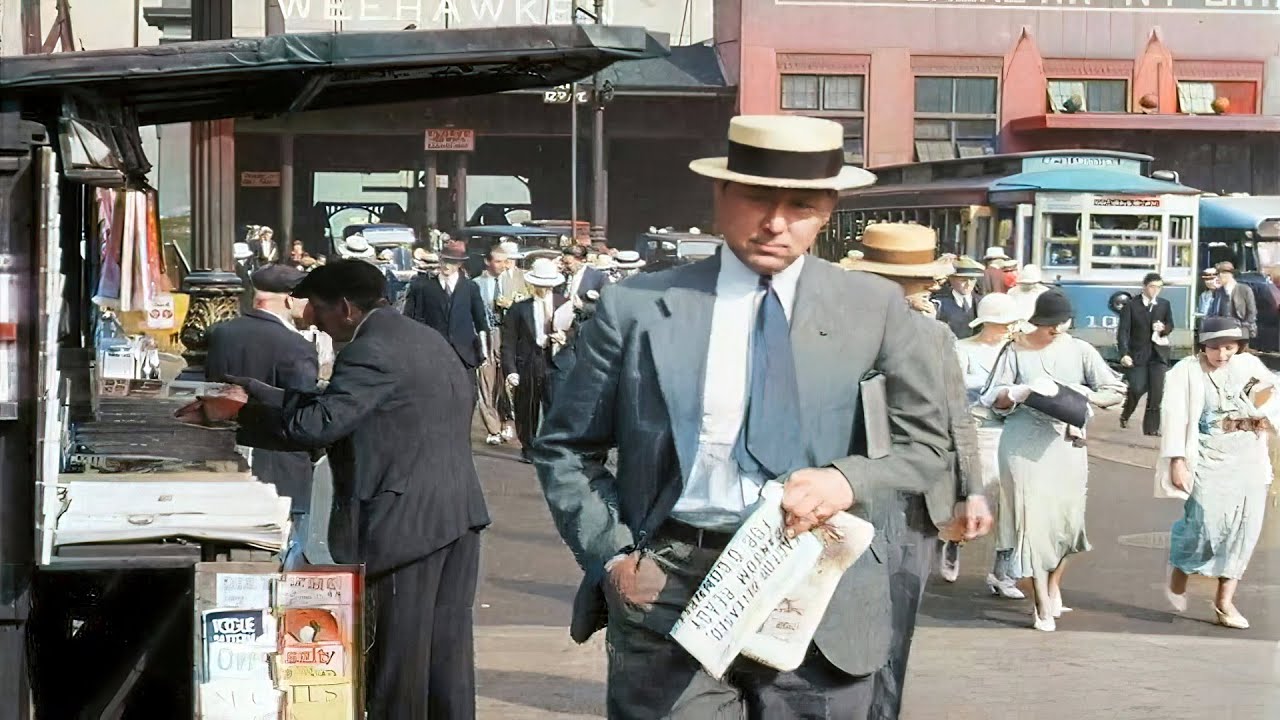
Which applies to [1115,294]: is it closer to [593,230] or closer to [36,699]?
[593,230]

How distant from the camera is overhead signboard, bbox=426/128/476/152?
3988 centimetres

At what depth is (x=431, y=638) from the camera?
6.25 metres

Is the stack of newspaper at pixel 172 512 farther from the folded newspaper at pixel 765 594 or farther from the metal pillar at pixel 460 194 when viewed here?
the metal pillar at pixel 460 194

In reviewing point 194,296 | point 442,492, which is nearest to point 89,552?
point 442,492

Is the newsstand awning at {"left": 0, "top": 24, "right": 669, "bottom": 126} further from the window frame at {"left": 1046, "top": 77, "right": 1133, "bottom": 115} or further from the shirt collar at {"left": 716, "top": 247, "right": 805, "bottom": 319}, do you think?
the window frame at {"left": 1046, "top": 77, "right": 1133, "bottom": 115}

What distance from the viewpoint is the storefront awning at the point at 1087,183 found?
26422mm

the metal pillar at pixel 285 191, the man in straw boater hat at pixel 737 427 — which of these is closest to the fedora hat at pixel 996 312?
the man in straw boater hat at pixel 737 427

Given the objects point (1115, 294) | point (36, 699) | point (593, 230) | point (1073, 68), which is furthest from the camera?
point (1073, 68)

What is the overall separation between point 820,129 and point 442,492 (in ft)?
7.48

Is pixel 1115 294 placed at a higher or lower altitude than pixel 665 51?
lower

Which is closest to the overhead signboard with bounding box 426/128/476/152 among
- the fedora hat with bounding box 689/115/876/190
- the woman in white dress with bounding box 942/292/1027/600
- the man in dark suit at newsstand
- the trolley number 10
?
the trolley number 10

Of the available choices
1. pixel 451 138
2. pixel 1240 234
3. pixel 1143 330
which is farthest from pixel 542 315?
pixel 451 138

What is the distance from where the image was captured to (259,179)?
41656 millimetres

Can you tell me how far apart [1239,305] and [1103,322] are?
3.52m
